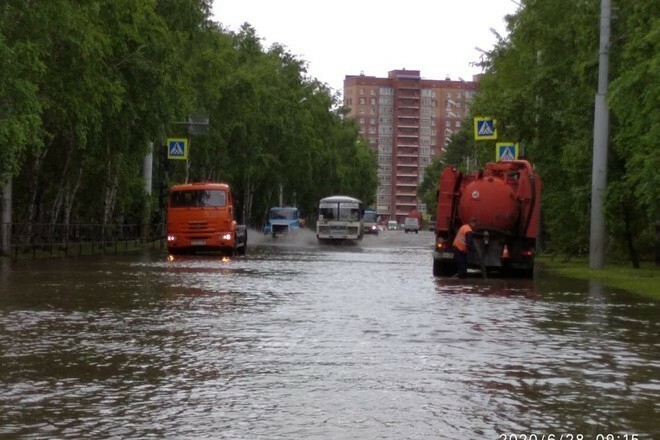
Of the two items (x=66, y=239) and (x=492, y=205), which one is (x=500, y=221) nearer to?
(x=492, y=205)

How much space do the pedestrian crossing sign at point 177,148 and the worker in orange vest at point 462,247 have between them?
25028 mm

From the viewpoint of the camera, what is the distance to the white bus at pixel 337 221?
242 ft

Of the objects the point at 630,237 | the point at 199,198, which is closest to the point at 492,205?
the point at 630,237

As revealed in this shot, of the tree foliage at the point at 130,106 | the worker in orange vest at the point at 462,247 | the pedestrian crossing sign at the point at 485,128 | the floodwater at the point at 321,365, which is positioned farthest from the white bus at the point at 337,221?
the floodwater at the point at 321,365

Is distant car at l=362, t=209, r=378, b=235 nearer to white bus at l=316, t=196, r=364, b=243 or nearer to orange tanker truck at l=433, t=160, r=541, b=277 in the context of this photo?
white bus at l=316, t=196, r=364, b=243

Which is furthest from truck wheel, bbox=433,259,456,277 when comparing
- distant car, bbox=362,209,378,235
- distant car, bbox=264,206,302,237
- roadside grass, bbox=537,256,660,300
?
distant car, bbox=362,209,378,235

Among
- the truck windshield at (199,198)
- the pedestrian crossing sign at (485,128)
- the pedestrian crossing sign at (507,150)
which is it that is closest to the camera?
the pedestrian crossing sign at (507,150)

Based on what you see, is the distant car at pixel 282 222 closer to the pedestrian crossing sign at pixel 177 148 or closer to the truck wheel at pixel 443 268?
the pedestrian crossing sign at pixel 177 148

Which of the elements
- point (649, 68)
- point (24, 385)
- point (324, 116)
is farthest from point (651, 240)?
point (324, 116)

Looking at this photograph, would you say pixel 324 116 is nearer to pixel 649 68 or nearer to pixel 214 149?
pixel 214 149

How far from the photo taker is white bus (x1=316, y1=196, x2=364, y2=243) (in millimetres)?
73875

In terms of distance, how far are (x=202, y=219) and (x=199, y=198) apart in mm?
838

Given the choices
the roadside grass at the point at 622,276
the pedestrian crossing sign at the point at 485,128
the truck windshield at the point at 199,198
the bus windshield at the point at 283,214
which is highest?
the pedestrian crossing sign at the point at 485,128

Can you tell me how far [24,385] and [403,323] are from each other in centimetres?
703
